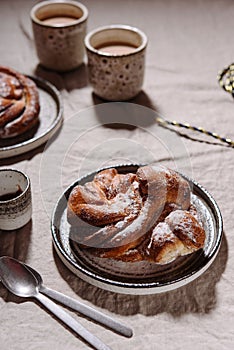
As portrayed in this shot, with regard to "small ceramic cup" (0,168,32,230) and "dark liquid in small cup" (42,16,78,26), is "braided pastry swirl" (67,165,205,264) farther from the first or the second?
"dark liquid in small cup" (42,16,78,26)

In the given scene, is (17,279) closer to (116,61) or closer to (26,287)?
(26,287)

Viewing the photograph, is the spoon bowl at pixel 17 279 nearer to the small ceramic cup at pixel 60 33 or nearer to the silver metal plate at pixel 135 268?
the silver metal plate at pixel 135 268

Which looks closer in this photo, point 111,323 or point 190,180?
point 111,323

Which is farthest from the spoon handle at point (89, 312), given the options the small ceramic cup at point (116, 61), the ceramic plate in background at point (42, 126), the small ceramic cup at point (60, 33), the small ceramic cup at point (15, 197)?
the small ceramic cup at point (60, 33)

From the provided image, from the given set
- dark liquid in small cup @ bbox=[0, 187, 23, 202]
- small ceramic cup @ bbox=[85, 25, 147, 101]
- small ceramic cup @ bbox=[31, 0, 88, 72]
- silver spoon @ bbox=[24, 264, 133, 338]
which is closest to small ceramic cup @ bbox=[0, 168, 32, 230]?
dark liquid in small cup @ bbox=[0, 187, 23, 202]

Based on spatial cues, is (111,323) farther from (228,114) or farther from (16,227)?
(228,114)

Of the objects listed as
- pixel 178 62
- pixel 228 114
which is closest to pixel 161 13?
pixel 178 62
